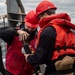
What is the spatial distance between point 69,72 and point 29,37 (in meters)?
0.95

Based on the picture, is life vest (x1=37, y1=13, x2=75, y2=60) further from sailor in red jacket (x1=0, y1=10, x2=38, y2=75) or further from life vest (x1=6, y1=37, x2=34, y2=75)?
life vest (x1=6, y1=37, x2=34, y2=75)

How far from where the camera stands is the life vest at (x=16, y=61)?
5371 millimetres

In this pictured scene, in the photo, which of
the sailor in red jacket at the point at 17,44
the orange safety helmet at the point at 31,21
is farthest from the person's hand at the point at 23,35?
the orange safety helmet at the point at 31,21

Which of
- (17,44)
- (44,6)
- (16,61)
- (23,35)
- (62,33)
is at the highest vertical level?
(44,6)

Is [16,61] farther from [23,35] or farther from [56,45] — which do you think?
[56,45]

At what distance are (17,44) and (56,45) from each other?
1.18 m

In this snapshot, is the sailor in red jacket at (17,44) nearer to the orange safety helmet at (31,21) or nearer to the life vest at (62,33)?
the orange safety helmet at (31,21)

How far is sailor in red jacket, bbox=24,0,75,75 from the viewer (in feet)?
14.1

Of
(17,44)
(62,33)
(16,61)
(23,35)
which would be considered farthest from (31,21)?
(62,33)

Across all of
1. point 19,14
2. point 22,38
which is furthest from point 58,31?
point 19,14

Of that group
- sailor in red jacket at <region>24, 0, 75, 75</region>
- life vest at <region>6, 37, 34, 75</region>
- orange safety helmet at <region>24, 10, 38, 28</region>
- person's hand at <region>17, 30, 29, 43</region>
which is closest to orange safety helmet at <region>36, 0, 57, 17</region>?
sailor in red jacket at <region>24, 0, 75, 75</region>

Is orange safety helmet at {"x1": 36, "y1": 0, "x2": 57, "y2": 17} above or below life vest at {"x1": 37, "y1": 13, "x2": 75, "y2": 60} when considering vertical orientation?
above

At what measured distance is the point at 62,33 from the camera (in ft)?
14.3

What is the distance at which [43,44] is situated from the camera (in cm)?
428
